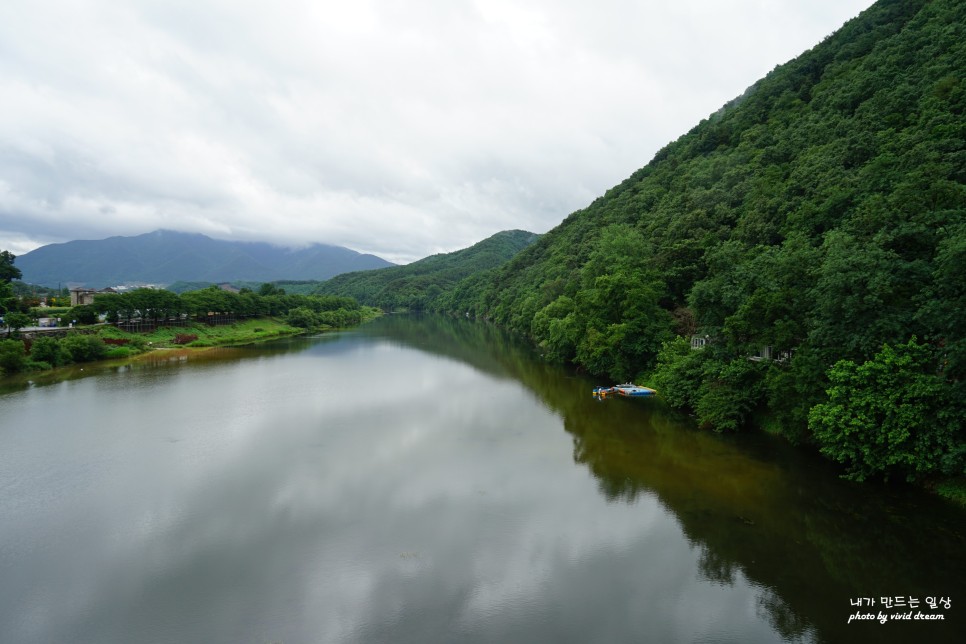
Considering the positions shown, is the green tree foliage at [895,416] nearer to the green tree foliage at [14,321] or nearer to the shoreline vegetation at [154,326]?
the shoreline vegetation at [154,326]

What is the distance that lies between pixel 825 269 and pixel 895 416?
21.3ft

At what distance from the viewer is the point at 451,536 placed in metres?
15.8

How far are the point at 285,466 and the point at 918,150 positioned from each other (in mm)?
38830

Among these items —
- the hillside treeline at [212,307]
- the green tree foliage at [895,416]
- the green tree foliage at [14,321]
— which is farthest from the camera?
the hillside treeline at [212,307]

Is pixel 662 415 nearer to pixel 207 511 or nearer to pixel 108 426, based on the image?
pixel 207 511

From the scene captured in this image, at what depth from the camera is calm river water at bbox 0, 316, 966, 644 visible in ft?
38.7

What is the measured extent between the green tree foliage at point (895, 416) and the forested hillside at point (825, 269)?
6 centimetres

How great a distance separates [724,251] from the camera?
1214 inches

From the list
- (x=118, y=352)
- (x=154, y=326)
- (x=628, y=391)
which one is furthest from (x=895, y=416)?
(x=154, y=326)

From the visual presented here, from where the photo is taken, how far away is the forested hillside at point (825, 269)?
16.9 meters

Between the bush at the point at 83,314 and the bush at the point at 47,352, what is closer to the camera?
the bush at the point at 47,352

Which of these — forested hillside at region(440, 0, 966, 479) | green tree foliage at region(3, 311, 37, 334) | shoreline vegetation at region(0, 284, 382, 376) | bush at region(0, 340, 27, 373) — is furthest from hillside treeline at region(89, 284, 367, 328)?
forested hillside at region(440, 0, 966, 479)

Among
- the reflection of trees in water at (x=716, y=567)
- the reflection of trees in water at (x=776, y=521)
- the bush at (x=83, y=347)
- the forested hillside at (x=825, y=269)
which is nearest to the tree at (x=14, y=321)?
the bush at (x=83, y=347)

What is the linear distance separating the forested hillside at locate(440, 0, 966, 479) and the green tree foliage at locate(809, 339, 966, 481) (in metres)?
0.06
